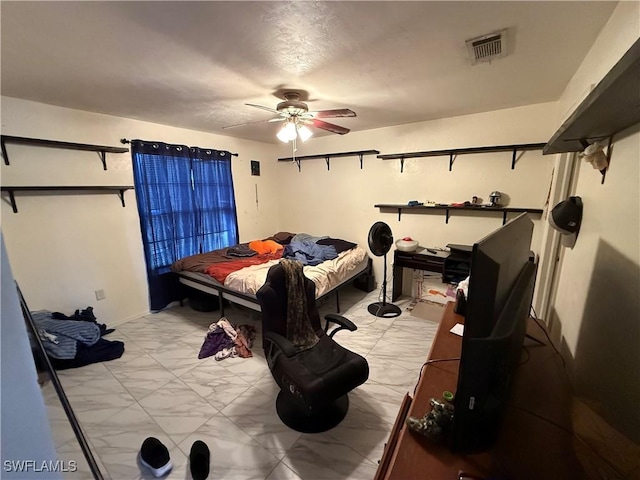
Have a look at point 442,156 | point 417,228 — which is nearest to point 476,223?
point 417,228

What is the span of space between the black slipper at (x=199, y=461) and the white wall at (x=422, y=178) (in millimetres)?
3084

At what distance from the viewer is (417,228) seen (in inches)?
147

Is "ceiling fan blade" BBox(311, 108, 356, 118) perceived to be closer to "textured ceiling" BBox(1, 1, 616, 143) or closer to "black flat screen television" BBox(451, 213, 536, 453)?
"textured ceiling" BBox(1, 1, 616, 143)

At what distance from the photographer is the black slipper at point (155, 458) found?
1501mm

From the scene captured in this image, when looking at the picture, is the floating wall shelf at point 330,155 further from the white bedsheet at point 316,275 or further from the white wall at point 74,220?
the white wall at point 74,220

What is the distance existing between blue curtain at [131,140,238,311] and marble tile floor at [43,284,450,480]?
85 cm

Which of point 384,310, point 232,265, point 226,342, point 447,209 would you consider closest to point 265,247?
point 232,265

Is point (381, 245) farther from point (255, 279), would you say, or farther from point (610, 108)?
point (610, 108)

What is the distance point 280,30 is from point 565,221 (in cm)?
191

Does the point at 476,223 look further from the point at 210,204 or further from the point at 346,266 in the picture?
the point at 210,204

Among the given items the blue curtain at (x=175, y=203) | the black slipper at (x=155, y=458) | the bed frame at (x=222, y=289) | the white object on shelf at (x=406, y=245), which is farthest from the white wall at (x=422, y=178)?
the black slipper at (x=155, y=458)

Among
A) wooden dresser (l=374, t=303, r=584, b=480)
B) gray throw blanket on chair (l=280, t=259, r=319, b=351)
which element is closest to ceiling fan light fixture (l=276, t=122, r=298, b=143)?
gray throw blanket on chair (l=280, t=259, r=319, b=351)

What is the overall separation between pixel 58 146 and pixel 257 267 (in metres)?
2.26

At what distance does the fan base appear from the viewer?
331 centimetres
